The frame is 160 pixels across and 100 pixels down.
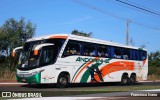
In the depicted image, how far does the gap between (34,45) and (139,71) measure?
40.6 feet

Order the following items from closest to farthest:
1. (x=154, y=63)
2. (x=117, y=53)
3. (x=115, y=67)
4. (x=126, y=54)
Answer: (x=115, y=67) < (x=117, y=53) < (x=126, y=54) < (x=154, y=63)

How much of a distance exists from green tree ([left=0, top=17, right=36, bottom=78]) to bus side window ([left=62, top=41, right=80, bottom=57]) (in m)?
11.5

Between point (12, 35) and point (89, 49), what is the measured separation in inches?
582

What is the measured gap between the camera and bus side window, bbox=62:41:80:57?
22.9 meters

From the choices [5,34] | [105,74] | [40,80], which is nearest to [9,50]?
[5,34]

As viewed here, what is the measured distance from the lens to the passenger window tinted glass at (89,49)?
2474 cm

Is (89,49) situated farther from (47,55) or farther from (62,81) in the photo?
(47,55)

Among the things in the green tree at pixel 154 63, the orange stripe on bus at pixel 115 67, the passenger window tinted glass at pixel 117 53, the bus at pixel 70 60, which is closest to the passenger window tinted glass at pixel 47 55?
the bus at pixel 70 60

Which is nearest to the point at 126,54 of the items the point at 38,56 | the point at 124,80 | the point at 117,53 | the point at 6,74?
the point at 117,53

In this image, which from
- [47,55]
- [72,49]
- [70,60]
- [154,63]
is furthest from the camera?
[154,63]

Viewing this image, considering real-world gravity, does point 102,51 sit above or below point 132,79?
above

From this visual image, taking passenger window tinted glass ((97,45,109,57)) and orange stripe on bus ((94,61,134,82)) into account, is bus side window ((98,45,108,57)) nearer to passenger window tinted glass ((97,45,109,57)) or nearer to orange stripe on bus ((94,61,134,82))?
passenger window tinted glass ((97,45,109,57))

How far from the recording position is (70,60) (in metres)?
23.3

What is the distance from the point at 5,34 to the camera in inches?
1448
